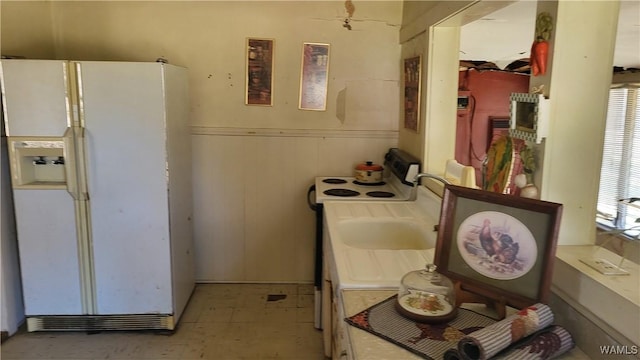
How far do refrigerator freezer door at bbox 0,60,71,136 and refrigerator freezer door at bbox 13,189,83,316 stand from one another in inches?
14.1

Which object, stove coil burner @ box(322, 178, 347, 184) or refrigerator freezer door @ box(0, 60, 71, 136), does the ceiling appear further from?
refrigerator freezer door @ box(0, 60, 71, 136)

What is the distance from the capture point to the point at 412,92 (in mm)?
2898

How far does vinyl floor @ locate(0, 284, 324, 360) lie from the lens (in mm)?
2561

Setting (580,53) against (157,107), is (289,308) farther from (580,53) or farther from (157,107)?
(580,53)

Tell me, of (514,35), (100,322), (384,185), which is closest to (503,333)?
(384,185)

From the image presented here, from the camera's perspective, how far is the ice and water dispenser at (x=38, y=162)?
8.32 feet

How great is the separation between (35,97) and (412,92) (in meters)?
2.15

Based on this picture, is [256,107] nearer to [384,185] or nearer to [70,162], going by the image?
[384,185]

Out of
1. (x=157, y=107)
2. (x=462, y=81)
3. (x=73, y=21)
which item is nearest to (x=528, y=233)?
(x=157, y=107)

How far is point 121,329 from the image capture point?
2.76 metres

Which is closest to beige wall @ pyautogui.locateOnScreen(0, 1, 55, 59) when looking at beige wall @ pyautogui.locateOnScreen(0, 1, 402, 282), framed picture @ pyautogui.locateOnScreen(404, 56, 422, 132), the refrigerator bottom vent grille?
beige wall @ pyautogui.locateOnScreen(0, 1, 402, 282)

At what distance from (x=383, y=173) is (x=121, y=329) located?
6.40ft

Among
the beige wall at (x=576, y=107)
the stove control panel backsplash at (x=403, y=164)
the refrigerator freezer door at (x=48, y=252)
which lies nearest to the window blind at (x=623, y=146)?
the beige wall at (x=576, y=107)

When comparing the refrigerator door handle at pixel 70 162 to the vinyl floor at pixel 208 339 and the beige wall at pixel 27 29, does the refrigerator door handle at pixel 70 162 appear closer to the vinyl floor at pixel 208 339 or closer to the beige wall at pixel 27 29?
the beige wall at pixel 27 29
